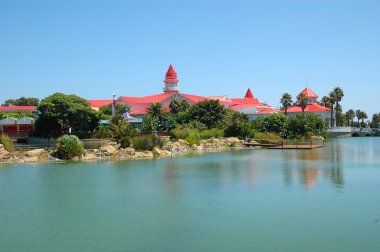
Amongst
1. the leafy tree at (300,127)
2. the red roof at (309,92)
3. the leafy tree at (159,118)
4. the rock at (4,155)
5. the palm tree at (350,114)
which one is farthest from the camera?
the palm tree at (350,114)

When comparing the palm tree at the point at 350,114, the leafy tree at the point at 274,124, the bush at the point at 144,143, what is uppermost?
the palm tree at the point at 350,114

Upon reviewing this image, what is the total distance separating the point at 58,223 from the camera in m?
14.0

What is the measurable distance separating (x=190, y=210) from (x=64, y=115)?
4555 centimetres

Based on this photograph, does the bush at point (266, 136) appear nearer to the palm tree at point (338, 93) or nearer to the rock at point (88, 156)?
the rock at point (88, 156)

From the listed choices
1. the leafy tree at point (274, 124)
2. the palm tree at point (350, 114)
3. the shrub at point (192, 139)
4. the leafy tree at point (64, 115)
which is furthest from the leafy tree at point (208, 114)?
the palm tree at point (350, 114)

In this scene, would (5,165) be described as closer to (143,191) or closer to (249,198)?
(143,191)

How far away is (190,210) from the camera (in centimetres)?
1542

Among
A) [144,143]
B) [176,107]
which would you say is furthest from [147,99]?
[144,143]

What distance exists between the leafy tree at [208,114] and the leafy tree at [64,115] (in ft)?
44.7

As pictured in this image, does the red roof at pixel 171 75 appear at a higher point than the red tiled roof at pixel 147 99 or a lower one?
higher

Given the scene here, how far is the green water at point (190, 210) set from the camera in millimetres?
11914

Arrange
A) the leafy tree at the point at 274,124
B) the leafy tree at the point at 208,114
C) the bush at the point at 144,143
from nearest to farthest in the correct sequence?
the bush at the point at 144,143 → the leafy tree at the point at 274,124 → the leafy tree at the point at 208,114

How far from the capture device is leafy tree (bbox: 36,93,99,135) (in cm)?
5812

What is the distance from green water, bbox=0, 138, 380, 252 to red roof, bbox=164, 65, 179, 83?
228ft
